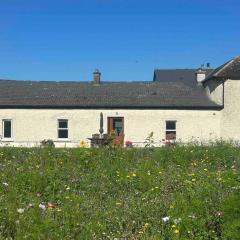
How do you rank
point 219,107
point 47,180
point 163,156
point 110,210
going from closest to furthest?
point 110,210, point 47,180, point 163,156, point 219,107

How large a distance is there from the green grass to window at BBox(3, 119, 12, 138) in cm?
1835

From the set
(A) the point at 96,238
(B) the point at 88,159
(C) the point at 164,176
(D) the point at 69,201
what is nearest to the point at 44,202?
(D) the point at 69,201

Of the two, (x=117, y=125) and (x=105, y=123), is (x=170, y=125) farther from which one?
(x=105, y=123)

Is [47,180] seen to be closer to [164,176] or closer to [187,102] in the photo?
[164,176]

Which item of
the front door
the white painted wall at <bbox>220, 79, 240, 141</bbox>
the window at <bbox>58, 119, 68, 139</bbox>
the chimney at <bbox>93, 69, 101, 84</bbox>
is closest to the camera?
the white painted wall at <bbox>220, 79, 240, 141</bbox>

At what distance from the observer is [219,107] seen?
3039 cm

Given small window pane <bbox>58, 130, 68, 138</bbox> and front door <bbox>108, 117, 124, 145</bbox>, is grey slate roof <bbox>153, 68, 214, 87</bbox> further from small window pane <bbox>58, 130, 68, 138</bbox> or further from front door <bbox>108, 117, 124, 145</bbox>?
small window pane <bbox>58, 130, 68, 138</bbox>

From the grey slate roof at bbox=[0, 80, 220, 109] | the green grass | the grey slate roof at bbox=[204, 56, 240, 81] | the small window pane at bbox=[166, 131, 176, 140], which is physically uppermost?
the grey slate roof at bbox=[204, 56, 240, 81]

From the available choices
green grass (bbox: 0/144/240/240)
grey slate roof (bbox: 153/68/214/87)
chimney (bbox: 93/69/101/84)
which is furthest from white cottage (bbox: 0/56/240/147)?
grey slate roof (bbox: 153/68/214/87)

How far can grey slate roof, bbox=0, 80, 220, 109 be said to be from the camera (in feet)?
101

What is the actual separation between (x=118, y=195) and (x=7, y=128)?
2387cm

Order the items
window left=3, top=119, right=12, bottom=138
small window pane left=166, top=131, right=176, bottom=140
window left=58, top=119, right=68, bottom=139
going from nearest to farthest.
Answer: small window pane left=166, top=131, right=176, bottom=140
window left=58, top=119, right=68, bottom=139
window left=3, top=119, right=12, bottom=138

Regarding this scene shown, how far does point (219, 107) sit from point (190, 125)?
219 centimetres

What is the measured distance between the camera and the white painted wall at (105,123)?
30.4 m
